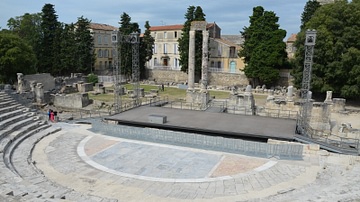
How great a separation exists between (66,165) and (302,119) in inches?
578

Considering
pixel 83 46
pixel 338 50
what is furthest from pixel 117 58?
pixel 83 46

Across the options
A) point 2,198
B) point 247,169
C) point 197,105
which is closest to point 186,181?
point 247,169

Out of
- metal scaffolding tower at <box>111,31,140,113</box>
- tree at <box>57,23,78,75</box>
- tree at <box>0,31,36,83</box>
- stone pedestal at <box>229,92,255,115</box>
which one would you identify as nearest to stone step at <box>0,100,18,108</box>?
metal scaffolding tower at <box>111,31,140,113</box>

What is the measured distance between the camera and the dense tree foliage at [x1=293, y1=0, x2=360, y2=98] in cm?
3088

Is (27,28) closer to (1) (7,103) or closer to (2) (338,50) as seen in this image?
(1) (7,103)

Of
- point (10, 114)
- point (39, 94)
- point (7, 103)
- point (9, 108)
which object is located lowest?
point (10, 114)

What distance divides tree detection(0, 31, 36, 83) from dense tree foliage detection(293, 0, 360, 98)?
112 feet

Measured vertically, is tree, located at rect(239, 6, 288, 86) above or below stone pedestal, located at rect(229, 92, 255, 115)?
above

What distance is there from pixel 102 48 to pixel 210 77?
24133 mm

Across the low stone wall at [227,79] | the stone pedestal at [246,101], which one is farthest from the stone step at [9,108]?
the low stone wall at [227,79]

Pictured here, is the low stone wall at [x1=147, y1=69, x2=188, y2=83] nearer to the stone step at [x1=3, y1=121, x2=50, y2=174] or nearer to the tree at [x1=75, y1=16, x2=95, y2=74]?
the tree at [x1=75, y1=16, x2=95, y2=74]

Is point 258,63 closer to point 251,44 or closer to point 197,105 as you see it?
point 251,44

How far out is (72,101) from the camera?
109ft

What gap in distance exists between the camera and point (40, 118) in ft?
72.8
